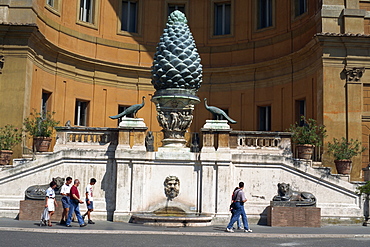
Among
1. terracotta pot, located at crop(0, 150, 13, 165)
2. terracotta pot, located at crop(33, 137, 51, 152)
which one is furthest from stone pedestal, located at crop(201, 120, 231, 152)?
terracotta pot, located at crop(0, 150, 13, 165)

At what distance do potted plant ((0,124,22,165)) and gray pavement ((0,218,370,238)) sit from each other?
3851 mm

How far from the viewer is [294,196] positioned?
16.3 m

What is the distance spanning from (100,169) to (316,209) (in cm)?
716

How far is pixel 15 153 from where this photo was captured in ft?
71.5

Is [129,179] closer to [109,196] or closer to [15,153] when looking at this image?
[109,196]

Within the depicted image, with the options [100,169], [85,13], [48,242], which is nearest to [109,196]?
[100,169]

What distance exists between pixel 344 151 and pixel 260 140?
13.8 ft

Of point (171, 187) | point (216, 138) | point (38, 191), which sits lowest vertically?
point (38, 191)

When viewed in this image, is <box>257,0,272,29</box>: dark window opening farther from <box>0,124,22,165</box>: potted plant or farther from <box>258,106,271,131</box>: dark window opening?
<box>0,124,22,165</box>: potted plant

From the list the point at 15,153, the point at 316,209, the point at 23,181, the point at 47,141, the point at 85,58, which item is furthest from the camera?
the point at 85,58

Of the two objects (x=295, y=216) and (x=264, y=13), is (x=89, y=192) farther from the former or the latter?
(x=264, y=13)

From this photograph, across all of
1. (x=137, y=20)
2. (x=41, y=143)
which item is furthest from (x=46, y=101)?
(x=137, y=20)

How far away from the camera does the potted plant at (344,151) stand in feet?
63.1

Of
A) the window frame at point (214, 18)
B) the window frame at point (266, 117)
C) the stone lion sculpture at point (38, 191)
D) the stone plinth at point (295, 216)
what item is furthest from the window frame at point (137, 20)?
the stone plinth at point (295, 216)
